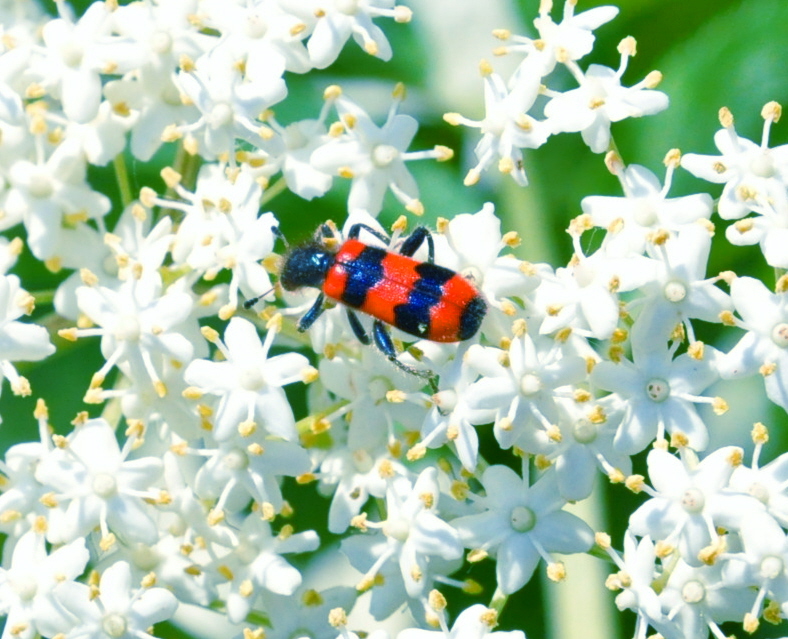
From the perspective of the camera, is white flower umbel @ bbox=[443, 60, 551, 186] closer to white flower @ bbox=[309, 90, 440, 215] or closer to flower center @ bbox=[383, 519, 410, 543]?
white flower @ bbox=[309, 90, 440, 215]

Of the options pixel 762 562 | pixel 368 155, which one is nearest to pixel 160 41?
pixel 368 155

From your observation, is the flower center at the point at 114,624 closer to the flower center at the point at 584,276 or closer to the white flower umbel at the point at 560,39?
the flower center at the point at 584,276

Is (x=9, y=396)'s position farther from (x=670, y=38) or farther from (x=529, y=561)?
(x=670, y=38)

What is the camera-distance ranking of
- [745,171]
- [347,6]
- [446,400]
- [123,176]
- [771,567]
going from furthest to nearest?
1. [123,176]
2. [347,6]
3. [745,171]
4. [446,400]
5. [771,567]

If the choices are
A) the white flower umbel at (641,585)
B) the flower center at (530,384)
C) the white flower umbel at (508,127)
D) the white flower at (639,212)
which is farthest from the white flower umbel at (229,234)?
the white flower umbel at (641,585)

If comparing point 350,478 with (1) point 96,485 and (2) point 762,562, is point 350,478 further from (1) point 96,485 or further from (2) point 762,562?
(2) point 762,562

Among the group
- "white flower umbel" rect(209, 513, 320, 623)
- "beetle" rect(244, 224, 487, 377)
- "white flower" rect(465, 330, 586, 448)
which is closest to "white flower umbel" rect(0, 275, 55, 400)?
"beetle" rect(244, 224, 487, 377)
